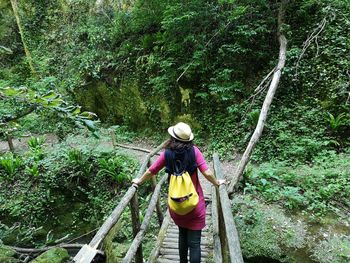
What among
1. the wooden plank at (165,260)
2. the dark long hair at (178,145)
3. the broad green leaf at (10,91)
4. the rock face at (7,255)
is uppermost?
the broad green leaf at (10,91)

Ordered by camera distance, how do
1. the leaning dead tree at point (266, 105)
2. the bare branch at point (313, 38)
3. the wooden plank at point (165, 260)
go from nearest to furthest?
the wooden plank at point (165, 260) → the leaning dead tree at point (266, 105) → the bare branch at point (313, 38)

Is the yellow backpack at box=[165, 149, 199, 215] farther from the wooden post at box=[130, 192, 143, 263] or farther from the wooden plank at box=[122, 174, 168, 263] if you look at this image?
the wooden post at box=[130, 192, 143, 263]

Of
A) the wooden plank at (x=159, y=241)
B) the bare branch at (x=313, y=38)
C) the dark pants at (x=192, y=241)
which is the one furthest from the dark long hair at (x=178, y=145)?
the bare branch at (x=313, y=38)

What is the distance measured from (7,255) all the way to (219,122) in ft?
24.7

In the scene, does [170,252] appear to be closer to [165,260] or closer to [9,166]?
[165,260]

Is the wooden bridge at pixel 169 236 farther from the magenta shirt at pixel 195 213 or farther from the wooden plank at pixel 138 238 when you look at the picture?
the magenta shirt at pixel 195 213

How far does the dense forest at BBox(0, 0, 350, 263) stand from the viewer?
5.73 meters

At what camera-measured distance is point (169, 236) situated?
500 centimetres

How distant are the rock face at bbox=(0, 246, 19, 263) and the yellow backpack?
14.1ft

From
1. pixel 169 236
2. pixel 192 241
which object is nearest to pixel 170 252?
pixel 169 236

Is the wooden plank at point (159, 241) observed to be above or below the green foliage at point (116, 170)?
above

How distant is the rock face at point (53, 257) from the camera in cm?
521

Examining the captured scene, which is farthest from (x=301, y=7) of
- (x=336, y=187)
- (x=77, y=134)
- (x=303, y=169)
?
(x=77, y=134)

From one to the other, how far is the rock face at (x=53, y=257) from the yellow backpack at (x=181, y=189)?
3.55m
